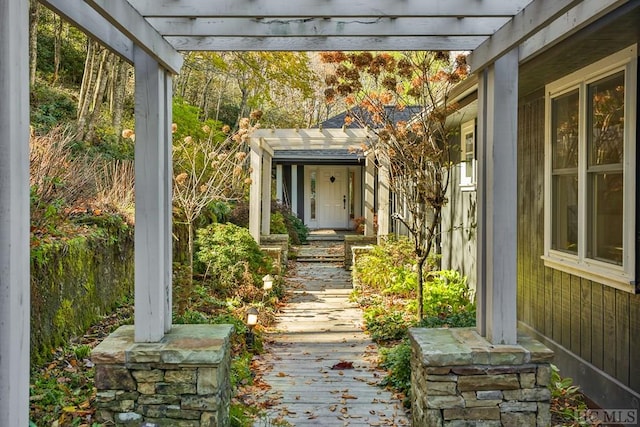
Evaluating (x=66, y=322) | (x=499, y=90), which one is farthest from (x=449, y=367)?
(x=66, y=322)

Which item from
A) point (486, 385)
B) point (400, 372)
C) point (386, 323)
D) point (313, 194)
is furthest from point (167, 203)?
point (313, 194)

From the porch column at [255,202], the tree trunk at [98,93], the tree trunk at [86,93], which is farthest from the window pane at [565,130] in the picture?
the tree trunk at [98,93]

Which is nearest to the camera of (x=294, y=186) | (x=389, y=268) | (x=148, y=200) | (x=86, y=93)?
(x=148, y=200)

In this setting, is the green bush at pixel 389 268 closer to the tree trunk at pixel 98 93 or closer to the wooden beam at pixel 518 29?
the wooden beam at pixel 518 29

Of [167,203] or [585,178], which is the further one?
[585,178]

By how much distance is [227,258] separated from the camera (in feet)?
29.9

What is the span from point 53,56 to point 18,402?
607 inches

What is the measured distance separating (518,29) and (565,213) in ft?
8.46

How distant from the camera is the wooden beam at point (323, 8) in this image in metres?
3.43

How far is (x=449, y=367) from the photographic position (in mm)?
3721

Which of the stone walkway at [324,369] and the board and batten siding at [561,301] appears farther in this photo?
the stone walkway at [324,369]

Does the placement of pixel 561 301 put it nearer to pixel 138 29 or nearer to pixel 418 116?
pixel 418 116

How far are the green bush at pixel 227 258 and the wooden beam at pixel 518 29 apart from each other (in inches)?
224

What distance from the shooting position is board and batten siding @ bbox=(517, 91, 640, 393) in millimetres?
4344
